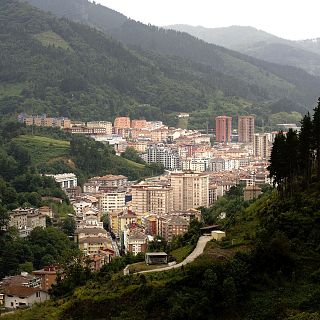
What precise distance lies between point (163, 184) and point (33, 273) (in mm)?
30077

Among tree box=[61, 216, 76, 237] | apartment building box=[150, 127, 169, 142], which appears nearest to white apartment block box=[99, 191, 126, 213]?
tree box=[61, 216, 76, 237]

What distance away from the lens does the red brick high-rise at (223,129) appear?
11062cm

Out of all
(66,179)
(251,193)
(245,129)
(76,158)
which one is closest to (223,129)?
(245,129)

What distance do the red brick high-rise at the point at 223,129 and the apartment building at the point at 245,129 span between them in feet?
4.74

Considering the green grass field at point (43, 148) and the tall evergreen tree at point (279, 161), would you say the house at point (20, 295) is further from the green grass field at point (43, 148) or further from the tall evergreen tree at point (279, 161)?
the green grass field at point (43, 148)

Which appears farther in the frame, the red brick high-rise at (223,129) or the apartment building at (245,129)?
the red brick high-rise at (223,129)

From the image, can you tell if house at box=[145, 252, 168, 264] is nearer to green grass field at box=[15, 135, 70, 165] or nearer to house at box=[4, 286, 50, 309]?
house at box=[4, 286, 50, 309]

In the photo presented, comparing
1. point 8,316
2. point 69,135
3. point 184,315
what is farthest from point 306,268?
point 69,135

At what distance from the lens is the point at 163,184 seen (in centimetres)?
6650

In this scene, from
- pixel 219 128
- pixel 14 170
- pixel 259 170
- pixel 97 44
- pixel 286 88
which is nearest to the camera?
pixel 14 170

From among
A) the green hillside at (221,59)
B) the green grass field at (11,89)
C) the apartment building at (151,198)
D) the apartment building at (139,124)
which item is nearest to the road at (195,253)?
the apartment building at (151,198)

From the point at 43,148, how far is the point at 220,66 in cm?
9846

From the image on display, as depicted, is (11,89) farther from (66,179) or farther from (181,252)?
(181,252)

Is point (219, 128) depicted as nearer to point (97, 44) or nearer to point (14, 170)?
point (97, 44)
